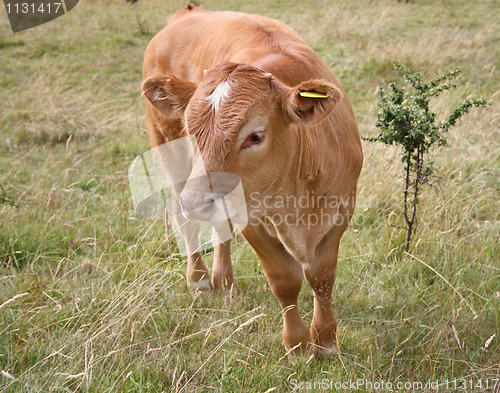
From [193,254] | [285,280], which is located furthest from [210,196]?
[193,254]

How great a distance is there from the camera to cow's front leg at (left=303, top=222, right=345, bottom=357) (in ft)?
9.98

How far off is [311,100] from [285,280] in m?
1.17

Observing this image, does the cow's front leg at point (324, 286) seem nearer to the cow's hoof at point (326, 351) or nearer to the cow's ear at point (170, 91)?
the cow's hoof at point (326, 351)

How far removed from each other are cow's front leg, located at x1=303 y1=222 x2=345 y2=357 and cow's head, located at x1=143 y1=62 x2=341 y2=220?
2.41ft

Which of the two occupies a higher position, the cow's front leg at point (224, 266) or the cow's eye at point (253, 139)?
the cow's eye at point (253, 139)

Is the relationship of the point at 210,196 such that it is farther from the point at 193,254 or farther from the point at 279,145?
the point at 193,254

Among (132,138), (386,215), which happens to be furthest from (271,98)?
(132,138)

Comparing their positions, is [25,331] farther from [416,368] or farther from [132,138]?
[132,138]

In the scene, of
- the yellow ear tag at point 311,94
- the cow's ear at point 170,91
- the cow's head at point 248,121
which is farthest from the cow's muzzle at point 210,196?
the cow's ear at point 170,91

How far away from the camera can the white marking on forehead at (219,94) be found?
2279 millimetres

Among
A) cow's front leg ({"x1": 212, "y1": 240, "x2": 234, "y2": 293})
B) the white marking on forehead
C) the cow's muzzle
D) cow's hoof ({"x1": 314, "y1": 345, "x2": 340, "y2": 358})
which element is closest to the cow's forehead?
the white marking on forehead

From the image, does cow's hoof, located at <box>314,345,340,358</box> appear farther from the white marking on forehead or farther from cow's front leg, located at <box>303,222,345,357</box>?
the white marking on forehead

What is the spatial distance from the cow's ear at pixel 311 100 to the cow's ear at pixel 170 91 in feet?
1.76

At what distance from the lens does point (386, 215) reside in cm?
429
